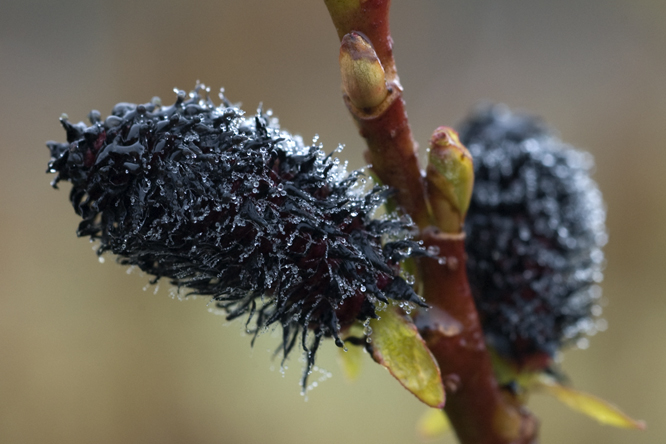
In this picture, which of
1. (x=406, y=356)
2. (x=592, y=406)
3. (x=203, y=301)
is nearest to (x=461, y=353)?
(x=406, y=356)

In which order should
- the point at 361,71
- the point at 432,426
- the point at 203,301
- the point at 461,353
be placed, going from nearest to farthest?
the point at 361,71 → the point at 461,353 → the point at 432,426 → the point at 203,301

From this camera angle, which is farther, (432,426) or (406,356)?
(432,426)

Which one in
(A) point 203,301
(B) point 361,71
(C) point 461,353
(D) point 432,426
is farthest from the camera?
(A) point 203,301

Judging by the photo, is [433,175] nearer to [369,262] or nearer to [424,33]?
[369,262]

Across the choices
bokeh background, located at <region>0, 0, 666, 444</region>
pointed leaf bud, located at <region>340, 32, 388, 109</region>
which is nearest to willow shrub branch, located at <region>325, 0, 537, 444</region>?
pointed leaf bud, located at <region>340, 32, 388, 109</region>

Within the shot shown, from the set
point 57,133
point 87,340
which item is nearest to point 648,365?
point 87,340

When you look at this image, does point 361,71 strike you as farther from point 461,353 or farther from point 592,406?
point 592,406

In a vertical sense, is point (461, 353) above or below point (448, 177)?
below

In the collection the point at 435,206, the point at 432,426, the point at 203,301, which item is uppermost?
the point at 203,301
